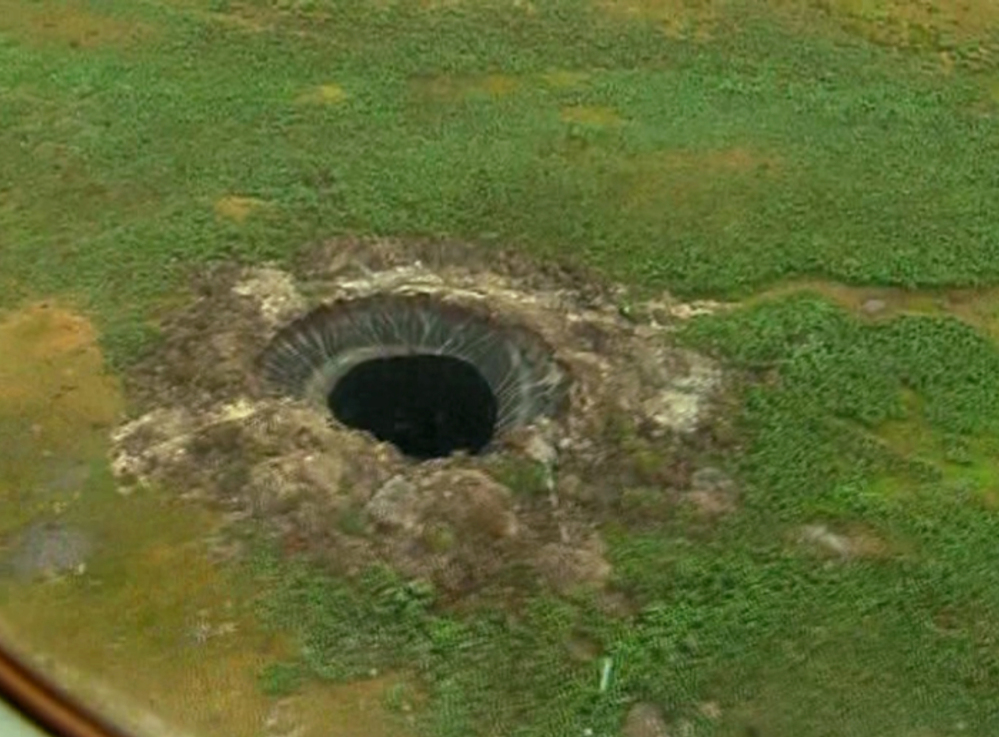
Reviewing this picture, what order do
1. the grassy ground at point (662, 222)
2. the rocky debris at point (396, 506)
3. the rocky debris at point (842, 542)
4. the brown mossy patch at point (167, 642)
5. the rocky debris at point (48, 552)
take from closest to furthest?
1. the brown mossy patch at point (167, 642)
2. the grassy ground at point (662, 222)
3. the rocky debris at point (48, 552)
4. the rocky debris at point (396, 506)
5. the rocky debris at point (842, 542)

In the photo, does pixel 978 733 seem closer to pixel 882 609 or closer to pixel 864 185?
pixel 882 609

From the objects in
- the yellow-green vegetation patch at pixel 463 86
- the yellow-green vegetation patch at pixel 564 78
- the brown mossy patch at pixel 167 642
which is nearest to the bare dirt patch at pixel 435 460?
the brown mossy patch at pixel 167 642

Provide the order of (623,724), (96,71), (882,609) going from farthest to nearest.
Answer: (96,71)
(882,609)
(623,724)

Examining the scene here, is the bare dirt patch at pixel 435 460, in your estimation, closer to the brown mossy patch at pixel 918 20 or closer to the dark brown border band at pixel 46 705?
the dark brown border band at pixel 46 705

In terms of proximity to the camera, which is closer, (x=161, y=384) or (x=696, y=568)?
(x=696, y=568)

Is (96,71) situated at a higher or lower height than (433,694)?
higher

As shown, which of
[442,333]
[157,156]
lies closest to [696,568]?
[442,333]
